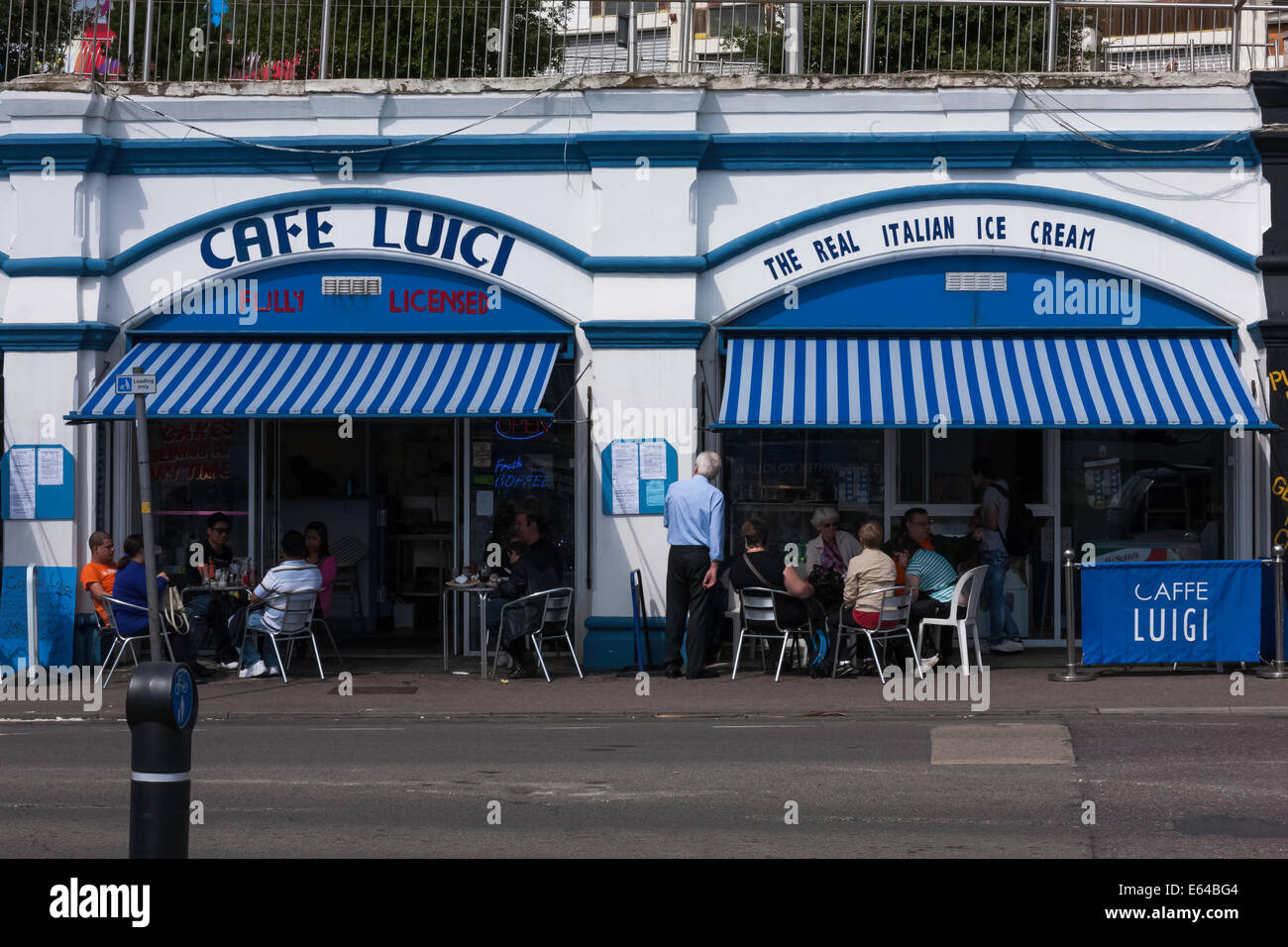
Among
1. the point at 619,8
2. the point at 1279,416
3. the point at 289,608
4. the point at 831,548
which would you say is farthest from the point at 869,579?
the point at 619,8

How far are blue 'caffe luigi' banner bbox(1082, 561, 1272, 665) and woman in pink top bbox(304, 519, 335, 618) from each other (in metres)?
7.22

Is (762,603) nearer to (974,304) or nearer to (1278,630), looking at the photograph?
(974,304)

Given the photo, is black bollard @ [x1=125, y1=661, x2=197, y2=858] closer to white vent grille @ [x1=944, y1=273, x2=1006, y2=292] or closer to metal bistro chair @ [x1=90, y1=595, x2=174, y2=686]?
metal bistro chair @ [x1=90, y1=595, x2=174, y2=686]

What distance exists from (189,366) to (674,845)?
9.10 meters

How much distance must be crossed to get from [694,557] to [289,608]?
372 cm

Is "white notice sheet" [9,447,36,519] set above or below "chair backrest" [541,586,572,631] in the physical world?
above

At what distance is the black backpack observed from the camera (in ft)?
47.9

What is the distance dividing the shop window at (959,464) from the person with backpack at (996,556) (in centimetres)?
25

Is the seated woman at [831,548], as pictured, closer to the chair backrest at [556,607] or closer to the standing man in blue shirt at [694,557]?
the standing man in blue shirt at [694,557]

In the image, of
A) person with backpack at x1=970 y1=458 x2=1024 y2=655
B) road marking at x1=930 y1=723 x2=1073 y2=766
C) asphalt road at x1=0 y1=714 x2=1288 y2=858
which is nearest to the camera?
asphalt road at x1=0 y1=714 x2=1288 y2=858

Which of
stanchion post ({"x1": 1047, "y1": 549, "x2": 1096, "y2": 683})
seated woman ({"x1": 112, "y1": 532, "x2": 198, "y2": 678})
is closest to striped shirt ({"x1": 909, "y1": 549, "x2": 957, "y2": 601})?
stanchion post ({"x1": 1047, "y1": 549, "x2": 1096, "y2": 683})

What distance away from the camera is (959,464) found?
14992mm

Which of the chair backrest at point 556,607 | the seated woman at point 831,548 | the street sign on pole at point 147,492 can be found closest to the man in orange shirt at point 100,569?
the street sign on pole at point 147,492
